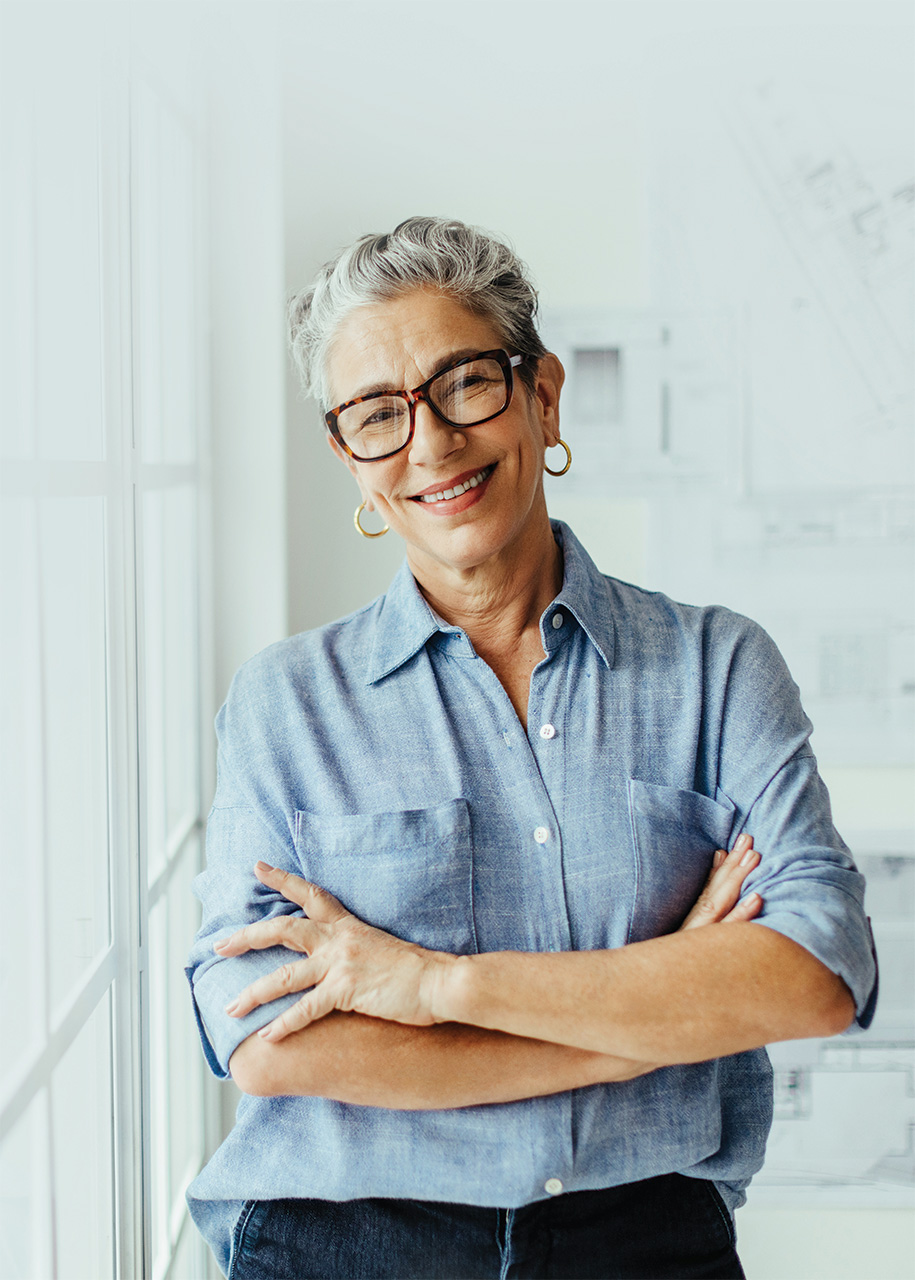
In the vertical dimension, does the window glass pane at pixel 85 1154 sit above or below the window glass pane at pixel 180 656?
below

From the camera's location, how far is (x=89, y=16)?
1354 mm

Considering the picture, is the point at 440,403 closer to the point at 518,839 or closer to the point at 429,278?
the point at 429,278

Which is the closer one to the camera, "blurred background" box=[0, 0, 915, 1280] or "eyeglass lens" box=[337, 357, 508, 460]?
"eyeglass lens" box=[337, 357, 508, 460]

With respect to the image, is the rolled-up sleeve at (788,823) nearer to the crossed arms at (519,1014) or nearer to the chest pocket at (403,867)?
the crossed arms at (519,1014)

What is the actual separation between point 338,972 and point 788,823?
549 millimetres

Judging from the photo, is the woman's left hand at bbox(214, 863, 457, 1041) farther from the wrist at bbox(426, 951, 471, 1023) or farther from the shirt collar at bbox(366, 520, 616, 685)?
the shirt collar at bbox(366, 520, 616, 685)

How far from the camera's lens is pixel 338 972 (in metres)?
1.17

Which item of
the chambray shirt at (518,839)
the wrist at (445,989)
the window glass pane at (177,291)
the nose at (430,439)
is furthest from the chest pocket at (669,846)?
the window glass pane at (177,291)

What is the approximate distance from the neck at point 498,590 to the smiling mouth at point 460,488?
9cm

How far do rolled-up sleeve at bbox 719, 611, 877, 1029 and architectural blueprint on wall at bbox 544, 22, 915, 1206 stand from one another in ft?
2.78

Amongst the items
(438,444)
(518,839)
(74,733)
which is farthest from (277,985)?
(438,444)

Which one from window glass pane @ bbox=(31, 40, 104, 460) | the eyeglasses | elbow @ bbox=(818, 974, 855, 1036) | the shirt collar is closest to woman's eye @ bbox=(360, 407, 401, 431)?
the eyeglasses

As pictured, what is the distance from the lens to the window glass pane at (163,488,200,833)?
1921 millimetres

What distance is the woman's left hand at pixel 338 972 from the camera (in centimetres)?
115
